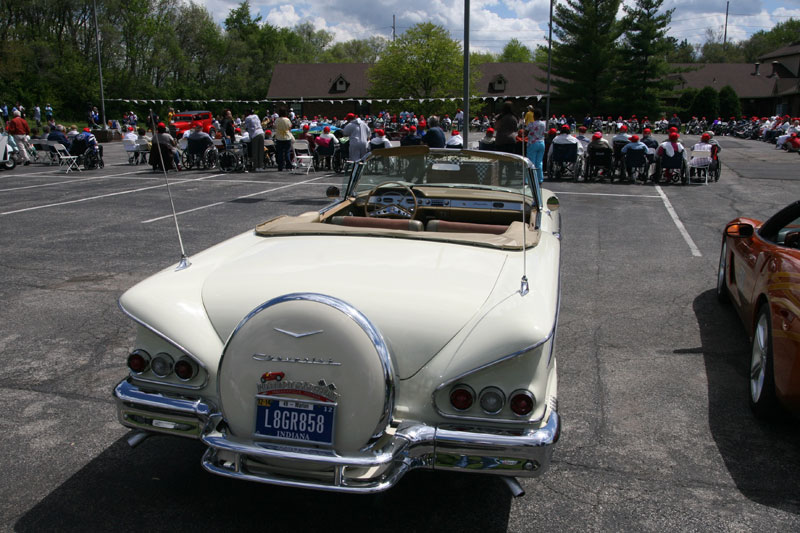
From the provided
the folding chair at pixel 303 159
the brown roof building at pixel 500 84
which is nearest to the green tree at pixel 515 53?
the brown roof building at pixel 500 84

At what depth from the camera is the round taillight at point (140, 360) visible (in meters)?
2.93

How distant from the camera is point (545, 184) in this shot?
1702 centimetres

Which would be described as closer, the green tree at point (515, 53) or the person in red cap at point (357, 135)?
the person in red cap at point (357, 135)

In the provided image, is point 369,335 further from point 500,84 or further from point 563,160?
point 500,84

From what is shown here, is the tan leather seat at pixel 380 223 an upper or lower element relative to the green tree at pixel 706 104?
lower

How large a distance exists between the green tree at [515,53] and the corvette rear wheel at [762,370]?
134285 mm

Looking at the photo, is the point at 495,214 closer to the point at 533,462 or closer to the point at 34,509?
the point at 533,462

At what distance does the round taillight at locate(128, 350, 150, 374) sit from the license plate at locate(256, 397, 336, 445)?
669 millimetres

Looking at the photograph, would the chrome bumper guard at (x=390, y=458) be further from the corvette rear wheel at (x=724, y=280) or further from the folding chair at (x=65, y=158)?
the folding chair at (x=65, y=158)

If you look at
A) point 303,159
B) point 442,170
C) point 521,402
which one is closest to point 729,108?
point 303,159

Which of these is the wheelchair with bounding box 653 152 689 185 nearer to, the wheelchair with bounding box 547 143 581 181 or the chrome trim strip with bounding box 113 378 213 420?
the wheelchair with bounding box 547 143 581 181

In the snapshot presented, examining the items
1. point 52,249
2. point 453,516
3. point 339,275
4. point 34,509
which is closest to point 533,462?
point 453,516

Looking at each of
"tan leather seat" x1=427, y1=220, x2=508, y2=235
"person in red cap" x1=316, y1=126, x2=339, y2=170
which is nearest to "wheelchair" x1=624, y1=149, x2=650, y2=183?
"person in red cap" x1=316, y1=126, x2=339, y2=170

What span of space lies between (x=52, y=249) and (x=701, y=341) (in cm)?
803
